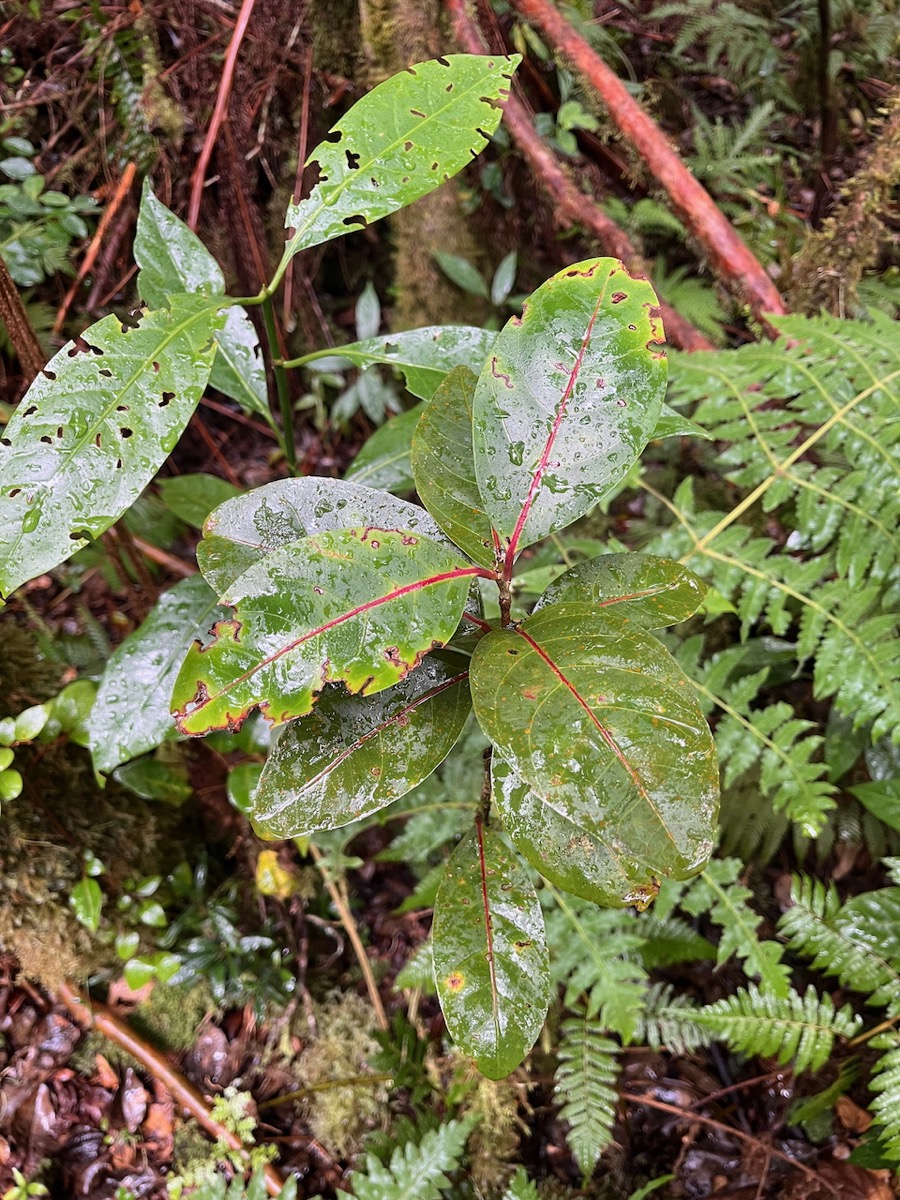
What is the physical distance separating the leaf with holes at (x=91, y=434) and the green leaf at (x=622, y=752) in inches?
20.9

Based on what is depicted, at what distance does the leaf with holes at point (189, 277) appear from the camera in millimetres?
1303

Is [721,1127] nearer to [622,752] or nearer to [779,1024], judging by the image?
[779,1024]

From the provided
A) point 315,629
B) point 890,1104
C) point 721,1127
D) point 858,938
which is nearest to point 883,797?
point 858,938

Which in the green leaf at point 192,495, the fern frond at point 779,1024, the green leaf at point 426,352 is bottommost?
the fern frond at point 779,1024

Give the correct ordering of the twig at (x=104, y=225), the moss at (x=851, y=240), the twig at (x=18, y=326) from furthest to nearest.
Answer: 1. the twig at (x=104, y=225)
2. the moss at (x=851, y=240)
3. the twig at (x=18, y=326)

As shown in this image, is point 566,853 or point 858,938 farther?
point 858,938

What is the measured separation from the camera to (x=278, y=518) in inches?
35.8

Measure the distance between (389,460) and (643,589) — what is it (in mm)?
726

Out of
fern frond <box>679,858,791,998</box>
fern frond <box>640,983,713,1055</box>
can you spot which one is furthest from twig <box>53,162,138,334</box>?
fern frond <box>640,983,713,1055</box>

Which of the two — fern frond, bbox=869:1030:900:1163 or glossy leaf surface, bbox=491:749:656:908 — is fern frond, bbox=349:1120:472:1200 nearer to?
fern frond, bbox=869:1030:900:1163

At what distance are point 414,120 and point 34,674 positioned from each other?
157cm

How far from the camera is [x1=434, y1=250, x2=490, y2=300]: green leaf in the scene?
2406 mm

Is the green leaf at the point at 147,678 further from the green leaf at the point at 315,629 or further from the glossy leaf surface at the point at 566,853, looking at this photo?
the glossy leaf surface at the point at 566,853

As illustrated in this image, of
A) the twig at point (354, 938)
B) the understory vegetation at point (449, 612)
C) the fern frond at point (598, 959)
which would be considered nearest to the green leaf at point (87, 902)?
the understory vegetation at point (449, 612)
